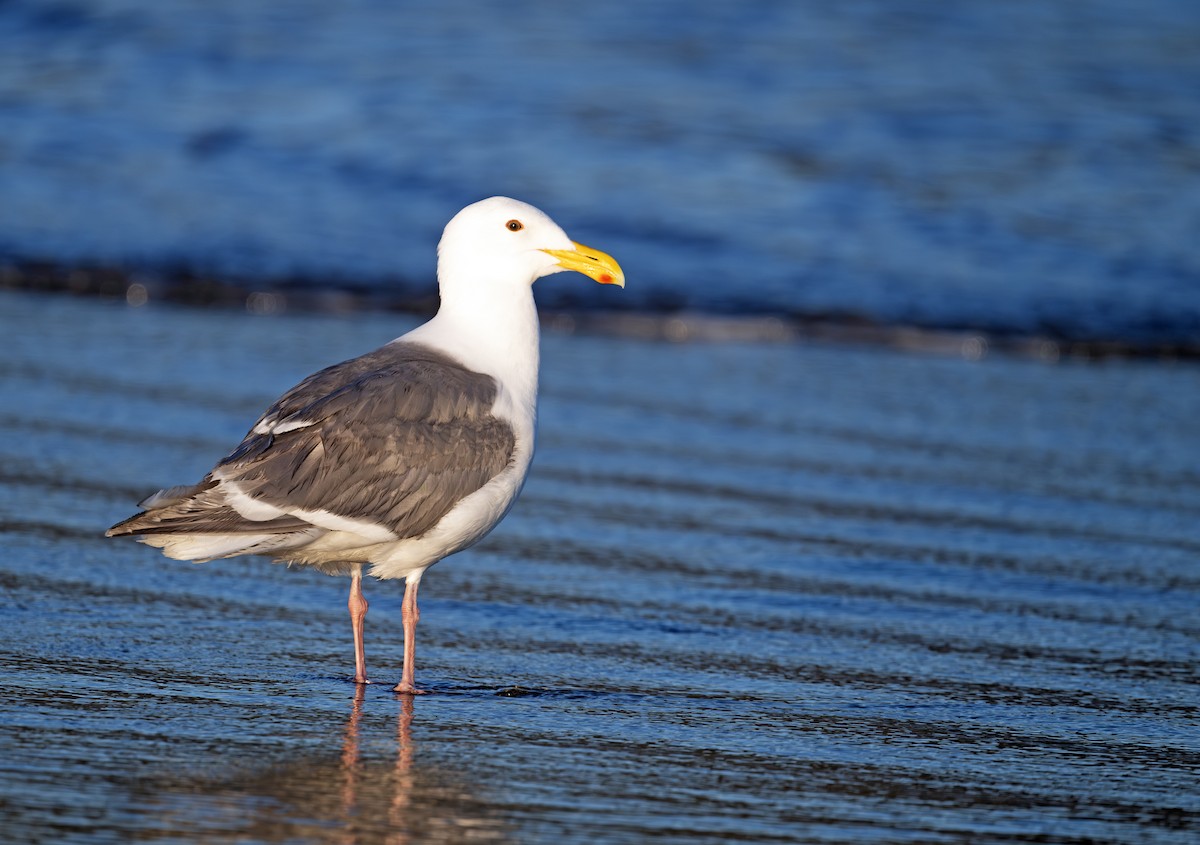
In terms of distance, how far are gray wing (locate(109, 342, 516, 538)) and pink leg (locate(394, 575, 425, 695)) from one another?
247 millimetres

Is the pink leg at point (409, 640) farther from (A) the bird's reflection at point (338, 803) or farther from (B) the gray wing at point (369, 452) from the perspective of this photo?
(A) the bird's reflection at point (338, 803)

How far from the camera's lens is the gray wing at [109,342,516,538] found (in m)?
4.93

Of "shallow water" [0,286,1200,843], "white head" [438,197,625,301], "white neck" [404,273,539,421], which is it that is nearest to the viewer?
"shallow water" [0,286,1200,843]

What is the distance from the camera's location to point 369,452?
5.09 metres

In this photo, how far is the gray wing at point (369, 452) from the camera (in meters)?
4.93

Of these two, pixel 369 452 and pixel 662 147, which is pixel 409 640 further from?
pixel 662 147

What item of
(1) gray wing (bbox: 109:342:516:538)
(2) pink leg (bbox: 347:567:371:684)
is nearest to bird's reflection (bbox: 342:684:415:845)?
(2) pink leg (bbox: 347:567:371:684)

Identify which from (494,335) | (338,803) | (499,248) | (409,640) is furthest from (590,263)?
(338,803)

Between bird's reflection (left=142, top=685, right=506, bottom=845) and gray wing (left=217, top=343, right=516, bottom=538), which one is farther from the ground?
gray wing (left=217, top=343, right=516, bottom=538)

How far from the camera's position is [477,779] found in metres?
4.16

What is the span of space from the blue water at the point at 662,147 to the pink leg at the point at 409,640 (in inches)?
251

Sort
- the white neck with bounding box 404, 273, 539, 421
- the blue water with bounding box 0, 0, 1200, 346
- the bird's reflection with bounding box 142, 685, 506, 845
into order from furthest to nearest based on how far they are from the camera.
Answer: the blue water with bounding box 0, 0, 1200, 346
the white neck with bounding box 404, 273, 539, 421
the bird's reflection with bounding box 142, 685, 506, 845

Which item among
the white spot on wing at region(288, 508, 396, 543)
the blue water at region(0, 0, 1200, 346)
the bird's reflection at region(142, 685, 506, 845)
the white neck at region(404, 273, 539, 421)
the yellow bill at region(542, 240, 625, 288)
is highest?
the blue water at region(0, 0, 1200, 346)

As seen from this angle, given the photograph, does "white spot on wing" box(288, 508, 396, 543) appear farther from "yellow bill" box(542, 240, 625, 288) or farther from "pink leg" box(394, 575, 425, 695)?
"yellow bill" box(542, 240, 625, 288)
